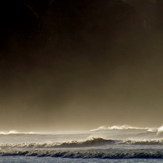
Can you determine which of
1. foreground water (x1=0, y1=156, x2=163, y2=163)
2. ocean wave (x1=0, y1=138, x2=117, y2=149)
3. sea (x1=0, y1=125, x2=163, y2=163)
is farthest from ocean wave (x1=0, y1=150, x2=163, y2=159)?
ocean wave (x1=0, y1=138, x2=117, y2=149)

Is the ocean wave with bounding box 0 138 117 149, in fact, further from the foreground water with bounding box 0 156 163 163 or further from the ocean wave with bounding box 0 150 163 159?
the foreground water with bounding box 0 156 163 163

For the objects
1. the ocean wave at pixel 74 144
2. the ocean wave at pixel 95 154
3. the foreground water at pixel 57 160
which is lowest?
the foreground water at pixel 57 160

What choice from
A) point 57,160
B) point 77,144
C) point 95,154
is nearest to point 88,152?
point 95,154

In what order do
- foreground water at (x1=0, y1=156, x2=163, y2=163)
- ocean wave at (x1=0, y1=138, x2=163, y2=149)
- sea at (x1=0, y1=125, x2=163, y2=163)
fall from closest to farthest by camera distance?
foreground water at (x1=0, y1=156, x2=163, y2=163) → sea at (x1=0, y1=125, x2=163, y2=163) → ocean wave at (x1=0, y1=138, x2=163, y2=149)

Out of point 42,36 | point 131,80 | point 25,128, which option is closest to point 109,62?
point 131,80

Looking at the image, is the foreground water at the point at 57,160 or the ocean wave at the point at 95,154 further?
the ocean wave at the point at 95,154

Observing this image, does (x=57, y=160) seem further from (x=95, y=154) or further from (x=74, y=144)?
(x=74, y=144)

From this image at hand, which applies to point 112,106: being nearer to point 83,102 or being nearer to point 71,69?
point 83,102

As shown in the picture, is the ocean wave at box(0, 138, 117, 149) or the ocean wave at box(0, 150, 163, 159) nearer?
the ocean wave at box(0, 150, 163, 159)

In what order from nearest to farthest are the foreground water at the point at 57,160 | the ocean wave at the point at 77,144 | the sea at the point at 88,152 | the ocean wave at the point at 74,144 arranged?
the foreground water at the point at 57,160 → the sea at the point at 88,152 → the ocean wave at the point at 77,144 → the ocean wave at the point at 74,144

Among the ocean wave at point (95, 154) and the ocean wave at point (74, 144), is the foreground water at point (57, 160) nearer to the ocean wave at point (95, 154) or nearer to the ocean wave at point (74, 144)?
the ocean wave at point (95, 154)

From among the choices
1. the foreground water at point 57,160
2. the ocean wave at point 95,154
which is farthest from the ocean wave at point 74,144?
the foreground water at point 57,160

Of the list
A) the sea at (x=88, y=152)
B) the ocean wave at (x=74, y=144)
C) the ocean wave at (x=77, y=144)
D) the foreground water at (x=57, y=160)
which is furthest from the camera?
the ocean wave at (x=74, y=144)

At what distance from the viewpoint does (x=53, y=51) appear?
58.4 metres
